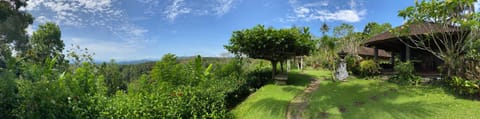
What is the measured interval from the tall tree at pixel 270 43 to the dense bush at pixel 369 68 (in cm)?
307

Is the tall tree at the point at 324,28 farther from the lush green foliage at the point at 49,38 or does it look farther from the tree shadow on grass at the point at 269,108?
the lush green foliage at the point at 49,38

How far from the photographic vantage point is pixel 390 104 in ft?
23.2

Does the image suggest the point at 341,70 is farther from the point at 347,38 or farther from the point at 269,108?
the point at 347,38

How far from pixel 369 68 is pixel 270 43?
18.8ft

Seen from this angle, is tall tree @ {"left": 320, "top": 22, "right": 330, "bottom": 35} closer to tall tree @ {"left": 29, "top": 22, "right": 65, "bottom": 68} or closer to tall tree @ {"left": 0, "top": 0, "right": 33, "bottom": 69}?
tall tree @ {"left": 29, "top": 22, "right": 65, "bottom": 68}

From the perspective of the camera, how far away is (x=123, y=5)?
9391 millimetres

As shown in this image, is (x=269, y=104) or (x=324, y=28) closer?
(x=269, y=104)

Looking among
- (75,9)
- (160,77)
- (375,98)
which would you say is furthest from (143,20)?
(375,98)

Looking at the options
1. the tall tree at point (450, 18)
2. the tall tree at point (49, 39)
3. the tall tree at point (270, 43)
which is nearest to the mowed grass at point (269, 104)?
the tall tree at point (270, 43)

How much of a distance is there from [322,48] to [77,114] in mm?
23647

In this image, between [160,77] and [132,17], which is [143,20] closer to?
[132,17]

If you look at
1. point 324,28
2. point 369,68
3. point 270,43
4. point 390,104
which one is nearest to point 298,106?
point 390,104

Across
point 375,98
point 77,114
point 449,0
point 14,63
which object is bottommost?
point 375,98

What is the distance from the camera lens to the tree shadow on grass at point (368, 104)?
626cm
